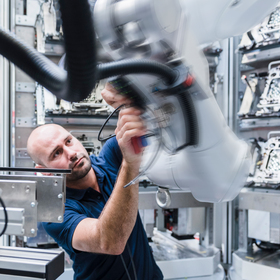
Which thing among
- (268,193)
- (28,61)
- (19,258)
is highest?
(28,61)

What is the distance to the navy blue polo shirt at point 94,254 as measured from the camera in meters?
1.39

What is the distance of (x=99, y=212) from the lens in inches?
64.6

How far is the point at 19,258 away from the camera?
874 mm

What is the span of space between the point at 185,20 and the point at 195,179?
416 millimetres

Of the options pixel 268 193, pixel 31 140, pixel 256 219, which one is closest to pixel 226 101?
pixel 268 193

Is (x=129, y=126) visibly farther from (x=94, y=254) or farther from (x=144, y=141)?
(x=94, y=254)

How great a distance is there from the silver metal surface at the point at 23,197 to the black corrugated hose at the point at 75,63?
42cm

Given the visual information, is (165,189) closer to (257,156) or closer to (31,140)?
(31,140)

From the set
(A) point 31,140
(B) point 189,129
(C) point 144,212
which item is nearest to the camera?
(B) point 189,129

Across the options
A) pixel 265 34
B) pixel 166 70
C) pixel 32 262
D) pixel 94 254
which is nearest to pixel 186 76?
pixel 166 70

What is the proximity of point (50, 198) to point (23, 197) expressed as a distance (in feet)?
0.25

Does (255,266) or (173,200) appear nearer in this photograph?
(255,266)

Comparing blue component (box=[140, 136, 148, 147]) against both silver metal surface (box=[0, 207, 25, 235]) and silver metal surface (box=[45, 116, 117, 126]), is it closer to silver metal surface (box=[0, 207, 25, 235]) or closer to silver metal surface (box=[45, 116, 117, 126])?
silver metal surface (box=[0, 207, 25, 235])

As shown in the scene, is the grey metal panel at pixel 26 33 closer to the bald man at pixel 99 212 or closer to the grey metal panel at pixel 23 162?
the grey metal panel at pixel 23 162
